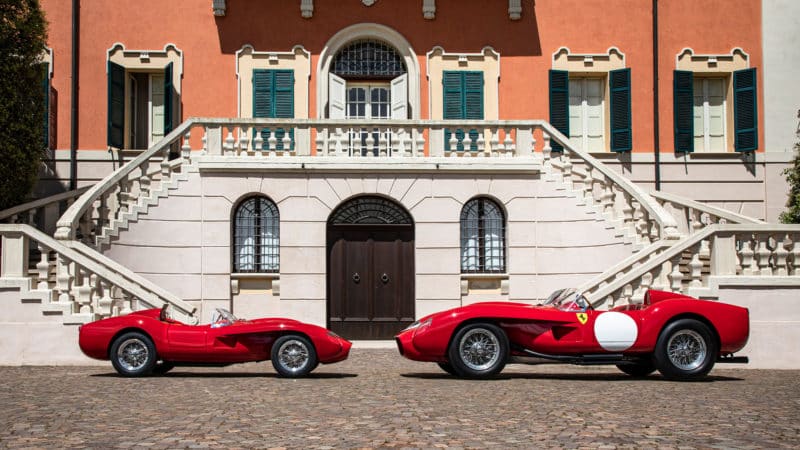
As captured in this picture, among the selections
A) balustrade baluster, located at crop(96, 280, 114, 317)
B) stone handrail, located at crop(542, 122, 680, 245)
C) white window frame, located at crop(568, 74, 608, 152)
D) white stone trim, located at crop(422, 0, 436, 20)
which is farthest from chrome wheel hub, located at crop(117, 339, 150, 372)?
white window frame, located at crop(568, 74, 608, 152)

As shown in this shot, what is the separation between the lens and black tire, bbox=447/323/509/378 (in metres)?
11.5

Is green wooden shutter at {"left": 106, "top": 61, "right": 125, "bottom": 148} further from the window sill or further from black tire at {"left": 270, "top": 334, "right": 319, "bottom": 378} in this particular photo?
black tire at {"left": 270, "top": 334, "right": 319, "bottom": 378}

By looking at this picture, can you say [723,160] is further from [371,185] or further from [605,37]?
[371,185]

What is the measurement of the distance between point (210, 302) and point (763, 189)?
13.0 meters

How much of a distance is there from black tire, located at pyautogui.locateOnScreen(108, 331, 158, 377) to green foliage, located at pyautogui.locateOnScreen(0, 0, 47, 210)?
7051 mm

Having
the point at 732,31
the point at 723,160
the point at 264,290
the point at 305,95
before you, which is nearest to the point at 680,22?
the point at 732,31

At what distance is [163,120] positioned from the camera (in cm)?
2247

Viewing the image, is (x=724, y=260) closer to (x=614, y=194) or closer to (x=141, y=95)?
(x=614, y=194)

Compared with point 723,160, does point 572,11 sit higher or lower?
higher

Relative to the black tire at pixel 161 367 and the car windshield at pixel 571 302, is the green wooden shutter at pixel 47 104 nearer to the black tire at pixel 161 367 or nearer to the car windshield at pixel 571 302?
the black tire at pixel 161 367

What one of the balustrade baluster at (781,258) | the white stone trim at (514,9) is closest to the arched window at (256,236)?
the white stone trim at (514,9)

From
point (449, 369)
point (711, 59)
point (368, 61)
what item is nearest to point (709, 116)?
point (711, 59)

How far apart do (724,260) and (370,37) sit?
10913mm

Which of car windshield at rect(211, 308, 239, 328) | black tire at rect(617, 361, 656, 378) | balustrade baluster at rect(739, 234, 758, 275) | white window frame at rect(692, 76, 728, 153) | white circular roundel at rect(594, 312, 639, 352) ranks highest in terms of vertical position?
white window frame at rect(692, 76, 728, 153)
